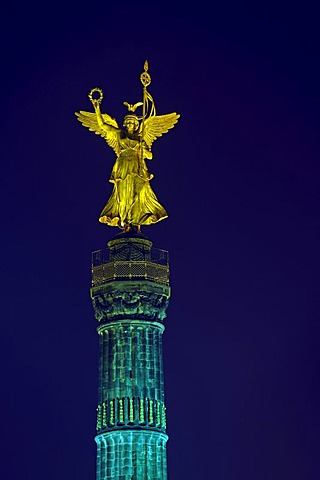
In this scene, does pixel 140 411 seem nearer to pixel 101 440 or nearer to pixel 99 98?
pixel 101 440

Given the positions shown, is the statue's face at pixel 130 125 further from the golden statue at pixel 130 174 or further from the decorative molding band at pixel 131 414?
the decorative molding band at pixel 131 414

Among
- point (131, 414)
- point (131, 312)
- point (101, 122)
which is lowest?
point (131, 414)

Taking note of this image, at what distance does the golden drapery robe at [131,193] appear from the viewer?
6512cm

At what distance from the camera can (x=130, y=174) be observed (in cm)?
6512

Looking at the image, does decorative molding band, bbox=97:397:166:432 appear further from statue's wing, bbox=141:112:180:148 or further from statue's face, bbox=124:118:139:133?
statue's face, bbox=124:118:139:133

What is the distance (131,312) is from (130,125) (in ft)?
29.1

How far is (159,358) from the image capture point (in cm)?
6253

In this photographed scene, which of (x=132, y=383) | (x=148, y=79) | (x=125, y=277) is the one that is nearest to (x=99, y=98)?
(x=148, y=79)

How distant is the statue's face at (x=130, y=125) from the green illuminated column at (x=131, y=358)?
4.91 meters

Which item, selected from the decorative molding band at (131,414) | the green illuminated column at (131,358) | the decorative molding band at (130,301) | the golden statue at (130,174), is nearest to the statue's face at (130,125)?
the golden statue at (130,174)

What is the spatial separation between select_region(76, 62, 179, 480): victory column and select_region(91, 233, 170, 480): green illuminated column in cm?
4

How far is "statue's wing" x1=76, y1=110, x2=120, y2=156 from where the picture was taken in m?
65.8

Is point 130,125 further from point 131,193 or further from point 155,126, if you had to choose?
point 131,193

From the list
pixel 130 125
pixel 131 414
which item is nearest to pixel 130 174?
pixel 130 125
